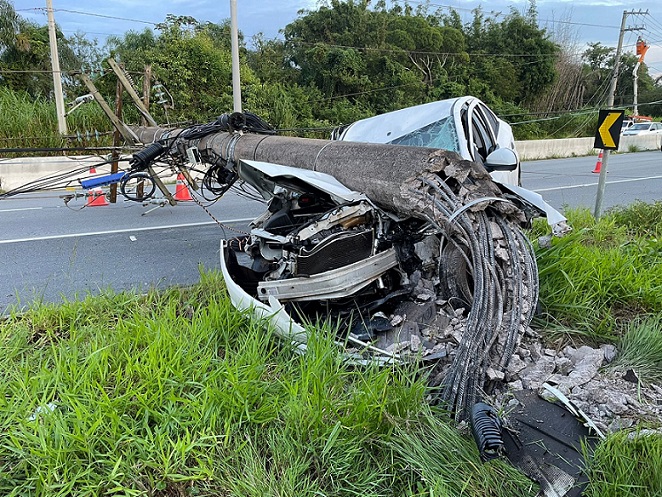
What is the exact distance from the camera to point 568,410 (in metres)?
2.60

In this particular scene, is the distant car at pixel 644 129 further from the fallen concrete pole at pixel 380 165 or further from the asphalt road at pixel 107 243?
the fallen concrete pole at pixel 380 165

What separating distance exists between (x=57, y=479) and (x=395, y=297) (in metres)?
2.29

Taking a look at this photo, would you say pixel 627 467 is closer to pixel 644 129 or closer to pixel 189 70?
pixel 189 70

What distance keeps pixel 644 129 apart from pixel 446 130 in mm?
28105

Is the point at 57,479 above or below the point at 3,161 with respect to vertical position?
below

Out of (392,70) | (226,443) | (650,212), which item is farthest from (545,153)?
(226,443)

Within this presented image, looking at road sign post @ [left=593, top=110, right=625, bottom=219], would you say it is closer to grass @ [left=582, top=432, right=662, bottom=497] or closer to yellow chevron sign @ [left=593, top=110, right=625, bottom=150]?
yellow chevron sign @ [left=593, top=110, right=625, bottom=150]

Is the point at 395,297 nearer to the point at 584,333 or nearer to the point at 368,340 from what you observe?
the point at 368,340

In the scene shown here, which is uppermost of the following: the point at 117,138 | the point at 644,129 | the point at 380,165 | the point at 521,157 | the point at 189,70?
the point at 189,70

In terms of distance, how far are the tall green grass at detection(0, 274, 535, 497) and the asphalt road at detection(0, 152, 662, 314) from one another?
5.51 feet

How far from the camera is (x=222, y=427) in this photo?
2.47m

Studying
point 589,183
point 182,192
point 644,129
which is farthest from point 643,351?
point 644,129

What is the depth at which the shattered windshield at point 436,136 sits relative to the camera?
5.00m

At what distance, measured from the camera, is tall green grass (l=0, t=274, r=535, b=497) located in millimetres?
2178
